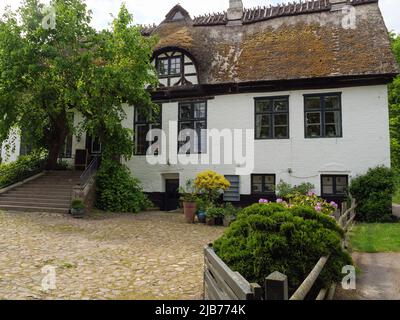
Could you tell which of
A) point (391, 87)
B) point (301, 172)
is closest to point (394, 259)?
point (301, 172)

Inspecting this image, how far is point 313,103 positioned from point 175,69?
767 centimetres

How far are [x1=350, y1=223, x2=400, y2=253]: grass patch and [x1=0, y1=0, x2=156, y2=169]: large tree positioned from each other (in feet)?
34.2

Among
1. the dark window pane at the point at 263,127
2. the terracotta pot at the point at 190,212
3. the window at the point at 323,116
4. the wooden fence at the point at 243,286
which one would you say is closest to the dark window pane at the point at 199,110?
the dark window pane at the point at 263,127

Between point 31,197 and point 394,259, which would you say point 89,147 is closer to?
point 31,197

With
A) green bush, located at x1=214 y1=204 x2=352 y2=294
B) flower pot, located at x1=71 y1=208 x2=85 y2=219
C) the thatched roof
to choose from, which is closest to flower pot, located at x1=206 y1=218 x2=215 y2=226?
flower pot, located at x1=71 y1=208 x2=85 y2=219

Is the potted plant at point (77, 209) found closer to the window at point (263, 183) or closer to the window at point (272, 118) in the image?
the window at point (263, 183)

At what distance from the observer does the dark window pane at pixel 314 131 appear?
15.6m

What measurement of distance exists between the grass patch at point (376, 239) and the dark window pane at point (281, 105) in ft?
21.9

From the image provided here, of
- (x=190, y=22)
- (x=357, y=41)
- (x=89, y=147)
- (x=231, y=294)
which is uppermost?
(x=190, y=22)

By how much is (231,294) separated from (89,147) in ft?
62.4

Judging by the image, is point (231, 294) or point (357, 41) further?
point (357, 41)

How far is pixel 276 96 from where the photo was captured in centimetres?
1638

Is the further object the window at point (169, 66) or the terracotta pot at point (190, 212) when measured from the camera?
the window at point (169, 66)

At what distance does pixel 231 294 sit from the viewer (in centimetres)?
316
